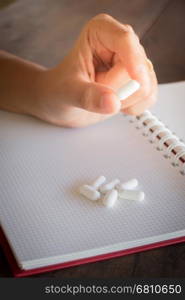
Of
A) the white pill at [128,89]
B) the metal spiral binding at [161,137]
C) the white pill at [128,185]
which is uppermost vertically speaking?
the white pill at [128,89]

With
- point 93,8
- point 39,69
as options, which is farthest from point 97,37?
point 93,8

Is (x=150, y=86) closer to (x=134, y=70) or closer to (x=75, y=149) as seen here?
(x=134, y=70)

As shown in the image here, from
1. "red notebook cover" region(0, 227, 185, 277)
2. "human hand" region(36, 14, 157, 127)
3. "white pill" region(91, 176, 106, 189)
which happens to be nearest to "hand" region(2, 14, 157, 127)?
"human hand" region(36, 14, 157, 127)

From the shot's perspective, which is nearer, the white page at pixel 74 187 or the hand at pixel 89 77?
the white page at pixel 74 187

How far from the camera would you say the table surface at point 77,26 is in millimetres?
1209

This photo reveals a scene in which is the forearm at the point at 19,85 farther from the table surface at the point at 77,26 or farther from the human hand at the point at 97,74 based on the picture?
the table surface at the point at 77,26

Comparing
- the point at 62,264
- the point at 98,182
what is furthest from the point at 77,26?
the point at 62,264

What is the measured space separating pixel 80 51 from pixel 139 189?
0.96 ft

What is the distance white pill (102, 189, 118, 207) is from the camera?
2.40ft

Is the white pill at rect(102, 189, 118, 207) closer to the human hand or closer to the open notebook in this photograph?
the open notebook

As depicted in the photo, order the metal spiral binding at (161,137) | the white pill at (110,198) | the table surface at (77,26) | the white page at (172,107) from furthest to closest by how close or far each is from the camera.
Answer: the table surface at (77,26) → the white page at (172,107) → the metal spiral binding at (161,137) → the white pill at (110,198)

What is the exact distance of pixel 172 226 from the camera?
27.8 inches

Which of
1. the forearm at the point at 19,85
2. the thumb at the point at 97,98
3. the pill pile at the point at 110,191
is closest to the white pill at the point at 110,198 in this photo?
the pill pile at the point at 110,191

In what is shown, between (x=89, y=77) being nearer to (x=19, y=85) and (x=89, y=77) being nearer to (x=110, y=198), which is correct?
(x=19, y=85)
